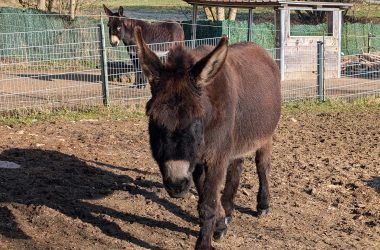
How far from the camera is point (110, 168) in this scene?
7.94 metres

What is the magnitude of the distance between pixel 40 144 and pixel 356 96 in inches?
324

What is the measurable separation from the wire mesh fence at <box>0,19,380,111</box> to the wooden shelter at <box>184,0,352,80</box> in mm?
30

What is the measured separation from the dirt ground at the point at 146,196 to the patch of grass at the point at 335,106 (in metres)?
2.77

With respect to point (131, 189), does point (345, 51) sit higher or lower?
higher

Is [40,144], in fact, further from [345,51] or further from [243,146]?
[345,51]

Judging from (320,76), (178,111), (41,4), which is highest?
(41,4)

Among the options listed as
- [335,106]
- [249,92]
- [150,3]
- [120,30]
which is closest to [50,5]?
[120,30]

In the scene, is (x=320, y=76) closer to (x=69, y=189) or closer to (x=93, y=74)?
(x=93, y=74)

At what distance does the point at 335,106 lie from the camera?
44.1 feet

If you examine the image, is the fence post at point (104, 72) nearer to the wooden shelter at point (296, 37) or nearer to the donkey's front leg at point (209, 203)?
the wooden shelter at point (296, 37)

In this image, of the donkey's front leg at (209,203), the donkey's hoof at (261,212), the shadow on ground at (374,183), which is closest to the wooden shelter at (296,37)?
the shadow on ground at (374,183)

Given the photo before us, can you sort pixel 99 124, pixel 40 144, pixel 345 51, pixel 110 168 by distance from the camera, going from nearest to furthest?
pixel 110 168
pixel 40 144
pixel 99 124
pixel 345 51

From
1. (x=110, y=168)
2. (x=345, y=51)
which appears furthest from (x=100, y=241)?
(x=345, y=51)

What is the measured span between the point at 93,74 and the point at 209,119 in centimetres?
1101
